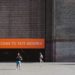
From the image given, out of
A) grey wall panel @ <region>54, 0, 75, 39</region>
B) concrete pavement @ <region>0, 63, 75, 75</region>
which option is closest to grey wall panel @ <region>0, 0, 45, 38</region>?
grey wall panel @ <region>54, 0, 75, 39</region>

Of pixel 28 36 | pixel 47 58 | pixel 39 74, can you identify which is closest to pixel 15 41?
pixel 28 36

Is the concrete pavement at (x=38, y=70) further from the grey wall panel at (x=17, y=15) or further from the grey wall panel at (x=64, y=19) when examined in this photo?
the grey wall panel at (x=17, y=15)

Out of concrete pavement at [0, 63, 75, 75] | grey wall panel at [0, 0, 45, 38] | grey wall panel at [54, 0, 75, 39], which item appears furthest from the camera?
grey wall panel at [0, 0, 45, 38]

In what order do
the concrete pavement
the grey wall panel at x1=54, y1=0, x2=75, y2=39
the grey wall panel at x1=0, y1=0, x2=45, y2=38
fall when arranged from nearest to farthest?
the concrete pavement
the grey wall panel at x1=54, y1=0, x2=75, y2=39
the grey wall panel at x1=0, y1=0, x2=45, y2=38

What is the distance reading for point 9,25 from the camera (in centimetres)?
5084

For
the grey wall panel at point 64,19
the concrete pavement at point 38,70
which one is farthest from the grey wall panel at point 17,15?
the concrete pavement at point 38,70

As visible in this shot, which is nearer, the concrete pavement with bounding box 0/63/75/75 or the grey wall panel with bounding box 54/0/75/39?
the concrete pavement with bounding box 0/63/75/75

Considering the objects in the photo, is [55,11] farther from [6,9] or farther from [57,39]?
[6,9]

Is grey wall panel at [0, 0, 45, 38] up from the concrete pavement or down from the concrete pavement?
up

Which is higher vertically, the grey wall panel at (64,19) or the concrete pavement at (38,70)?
the grey wall panel at (64,19)

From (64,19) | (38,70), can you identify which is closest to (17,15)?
(64,19)

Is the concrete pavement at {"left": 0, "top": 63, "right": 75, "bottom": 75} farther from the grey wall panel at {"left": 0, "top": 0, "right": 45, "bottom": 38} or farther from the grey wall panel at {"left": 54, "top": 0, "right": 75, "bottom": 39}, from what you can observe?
the grey wall panel at {"left": 0, "top": 0, "right": 45, "bottom": 38}

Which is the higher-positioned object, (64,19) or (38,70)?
(64,19)

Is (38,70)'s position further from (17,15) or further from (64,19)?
(17,15)
